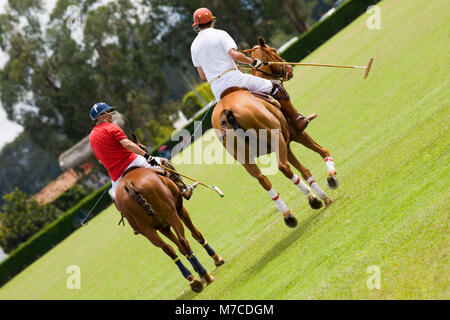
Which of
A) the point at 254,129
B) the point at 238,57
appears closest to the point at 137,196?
the point at 254,129

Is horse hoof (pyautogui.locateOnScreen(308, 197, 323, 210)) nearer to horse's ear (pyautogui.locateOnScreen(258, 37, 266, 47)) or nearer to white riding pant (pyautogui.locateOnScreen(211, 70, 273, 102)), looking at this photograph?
white riding pant (pyautogui.locateOnScreen(211, 70, 273, 102))

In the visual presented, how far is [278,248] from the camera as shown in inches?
365

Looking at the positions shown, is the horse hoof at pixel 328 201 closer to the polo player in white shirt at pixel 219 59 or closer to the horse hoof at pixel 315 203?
the horse hoof at pixel 315 203

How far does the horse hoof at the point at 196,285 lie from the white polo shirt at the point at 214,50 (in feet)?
10.4

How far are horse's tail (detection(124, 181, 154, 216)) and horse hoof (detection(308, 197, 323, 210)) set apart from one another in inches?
96.3

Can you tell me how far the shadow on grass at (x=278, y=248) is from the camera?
8.93 m

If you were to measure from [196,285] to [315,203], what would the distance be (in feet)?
7.22

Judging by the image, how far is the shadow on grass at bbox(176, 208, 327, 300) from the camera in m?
8.93

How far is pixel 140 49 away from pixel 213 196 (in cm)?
4267

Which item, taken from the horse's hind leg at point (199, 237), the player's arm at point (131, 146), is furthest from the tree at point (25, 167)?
the player's arm at point (131, 146)

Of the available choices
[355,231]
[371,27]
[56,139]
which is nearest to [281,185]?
[355,231]

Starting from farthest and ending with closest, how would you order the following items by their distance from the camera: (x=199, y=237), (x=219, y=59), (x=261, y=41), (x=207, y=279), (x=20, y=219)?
1. (x=20, y=219)
2. (x=199, y=237)
3. (x=261, y=41)
4. (x=207, y=279)
5. (x=219, y=59)

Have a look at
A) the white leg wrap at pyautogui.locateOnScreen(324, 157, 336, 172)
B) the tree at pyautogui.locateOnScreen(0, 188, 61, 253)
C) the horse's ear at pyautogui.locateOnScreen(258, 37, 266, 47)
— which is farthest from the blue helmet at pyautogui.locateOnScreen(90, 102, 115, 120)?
the tree at pyautogui.locateOnScreen(0, 188, 61, 253)

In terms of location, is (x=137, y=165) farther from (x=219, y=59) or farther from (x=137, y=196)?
(x=219, y=59)
